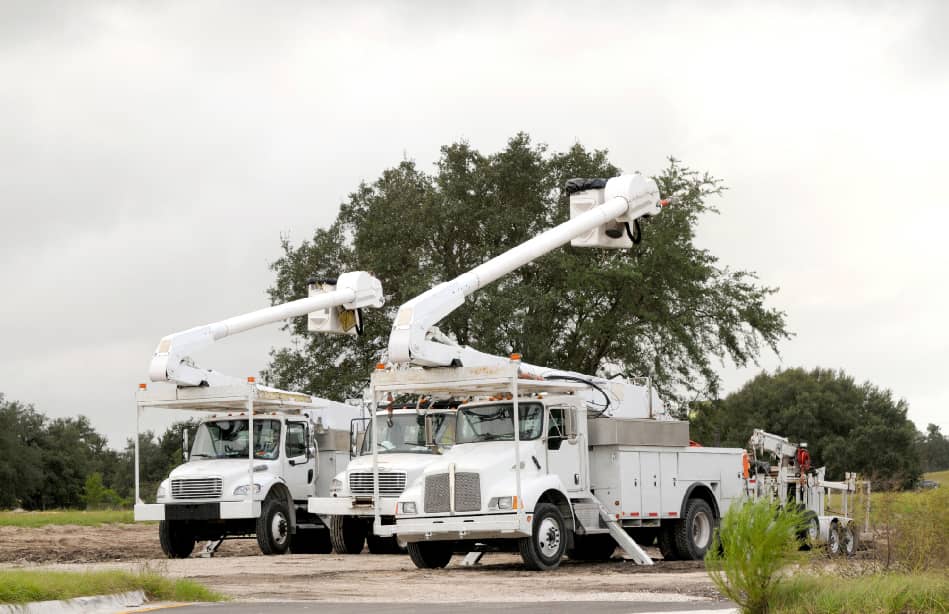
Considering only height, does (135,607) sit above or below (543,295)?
below

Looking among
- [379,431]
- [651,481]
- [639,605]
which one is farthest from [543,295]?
[639,605]

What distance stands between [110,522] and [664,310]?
1742cm

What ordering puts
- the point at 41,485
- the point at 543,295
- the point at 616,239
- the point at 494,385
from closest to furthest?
the point at 494,385 → the point at 616,239 → the point at 543,295 → the point at 41,485

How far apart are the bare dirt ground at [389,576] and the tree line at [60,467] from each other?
42182 millimetres

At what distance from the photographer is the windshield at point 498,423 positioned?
20.9 meters

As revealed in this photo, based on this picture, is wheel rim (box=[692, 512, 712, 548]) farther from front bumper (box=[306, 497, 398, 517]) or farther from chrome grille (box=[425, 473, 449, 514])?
chrome grille (box=[425, 473, 449, 514])

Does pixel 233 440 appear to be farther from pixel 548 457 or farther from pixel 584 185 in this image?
pixel 584 185

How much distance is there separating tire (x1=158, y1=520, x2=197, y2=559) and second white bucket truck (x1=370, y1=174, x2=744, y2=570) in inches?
230

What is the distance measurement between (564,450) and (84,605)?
9706 millimetres

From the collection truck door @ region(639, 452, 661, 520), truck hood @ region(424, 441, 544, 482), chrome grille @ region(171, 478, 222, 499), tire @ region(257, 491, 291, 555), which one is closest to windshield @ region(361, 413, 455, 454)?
tire @ region(257, 491, 291, 555)

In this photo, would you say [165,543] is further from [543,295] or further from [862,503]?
[543,295]

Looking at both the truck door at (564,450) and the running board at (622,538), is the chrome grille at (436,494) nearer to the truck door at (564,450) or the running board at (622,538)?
the truck door at (564,450)

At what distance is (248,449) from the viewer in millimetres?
25969

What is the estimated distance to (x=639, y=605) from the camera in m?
13.5
